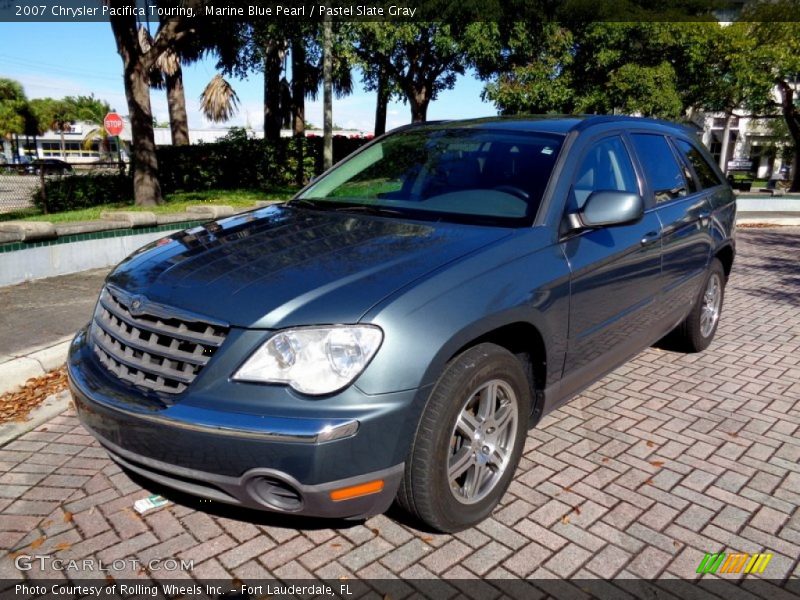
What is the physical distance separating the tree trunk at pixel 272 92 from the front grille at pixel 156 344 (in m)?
21.1

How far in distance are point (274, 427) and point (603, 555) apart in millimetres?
1547

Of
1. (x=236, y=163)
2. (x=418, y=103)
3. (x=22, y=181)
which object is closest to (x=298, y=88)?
(x=418, y=103)

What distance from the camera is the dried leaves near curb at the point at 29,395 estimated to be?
4.01 meters

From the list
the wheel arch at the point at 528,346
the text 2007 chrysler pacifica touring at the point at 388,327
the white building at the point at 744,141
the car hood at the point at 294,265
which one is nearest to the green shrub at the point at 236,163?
the text 2007 chrysler pacifica touring at the point at 388,327

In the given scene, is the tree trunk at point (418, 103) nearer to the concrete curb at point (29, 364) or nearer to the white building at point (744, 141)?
the concrete curb at point (29, 364)

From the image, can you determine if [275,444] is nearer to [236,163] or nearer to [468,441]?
[468,441]

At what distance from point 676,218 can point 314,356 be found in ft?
10.2

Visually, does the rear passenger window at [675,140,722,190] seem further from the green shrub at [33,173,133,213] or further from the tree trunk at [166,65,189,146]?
the tree trunk at [166,65,189,146]

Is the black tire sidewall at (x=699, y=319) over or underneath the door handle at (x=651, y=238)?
underneath

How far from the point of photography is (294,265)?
2.73 m

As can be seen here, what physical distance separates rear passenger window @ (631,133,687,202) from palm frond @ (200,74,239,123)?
3747 cm

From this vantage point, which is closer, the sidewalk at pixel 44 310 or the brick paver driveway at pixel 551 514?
the brick paver driveway at pixel 551 514

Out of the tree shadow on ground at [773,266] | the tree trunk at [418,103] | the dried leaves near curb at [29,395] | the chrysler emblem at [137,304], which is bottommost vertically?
the tree shadow on ground at [773,266]

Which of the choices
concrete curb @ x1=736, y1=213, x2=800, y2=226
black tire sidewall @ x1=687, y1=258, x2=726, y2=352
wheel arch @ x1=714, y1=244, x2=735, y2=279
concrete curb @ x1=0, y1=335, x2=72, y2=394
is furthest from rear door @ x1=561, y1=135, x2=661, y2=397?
concrete curb @ x1=736, y1=213, x2=800, y2=226
